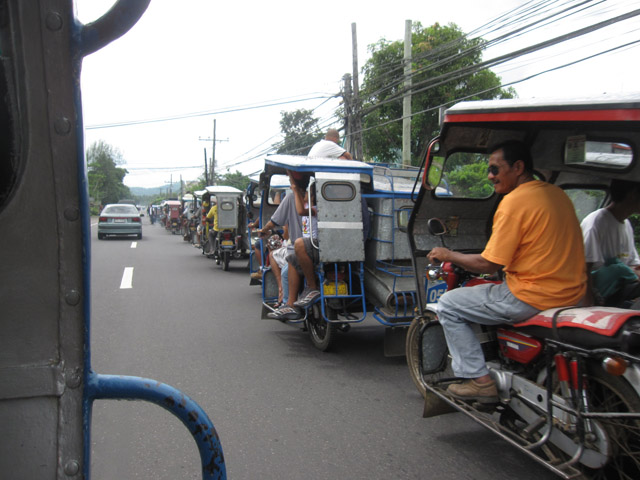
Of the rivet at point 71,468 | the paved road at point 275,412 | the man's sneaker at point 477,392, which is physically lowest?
the paved road at point 275,412

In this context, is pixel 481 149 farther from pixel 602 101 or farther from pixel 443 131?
pixel 602 101

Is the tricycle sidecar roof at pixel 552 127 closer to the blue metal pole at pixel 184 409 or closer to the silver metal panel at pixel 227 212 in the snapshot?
the blue metal pole at pixel 184 409

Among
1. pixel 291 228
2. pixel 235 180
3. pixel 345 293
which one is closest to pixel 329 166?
pixel 291 228

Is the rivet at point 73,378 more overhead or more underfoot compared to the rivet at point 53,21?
more underfoot

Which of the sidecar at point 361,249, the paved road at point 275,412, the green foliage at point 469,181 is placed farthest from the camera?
the sidecar at point 361,249

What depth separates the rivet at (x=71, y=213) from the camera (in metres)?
1.13

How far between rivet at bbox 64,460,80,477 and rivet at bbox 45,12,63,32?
35.6 inches

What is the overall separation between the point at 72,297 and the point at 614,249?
4.08 m

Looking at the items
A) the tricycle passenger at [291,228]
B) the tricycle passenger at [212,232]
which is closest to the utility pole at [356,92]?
the tricycle passenger at [212,232]

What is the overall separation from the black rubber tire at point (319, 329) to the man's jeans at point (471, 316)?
8.64 feet

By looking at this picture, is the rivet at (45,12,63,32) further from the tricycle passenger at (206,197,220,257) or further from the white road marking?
the tricycle passenger at (206,197,220,257)

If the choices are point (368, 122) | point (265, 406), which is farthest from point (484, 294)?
point (368, 122)

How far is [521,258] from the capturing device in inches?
130

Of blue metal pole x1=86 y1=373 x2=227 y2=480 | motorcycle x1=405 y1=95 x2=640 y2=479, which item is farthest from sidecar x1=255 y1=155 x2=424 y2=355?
blue metal pole x1=86 y1=373 x2=227 y2=480
